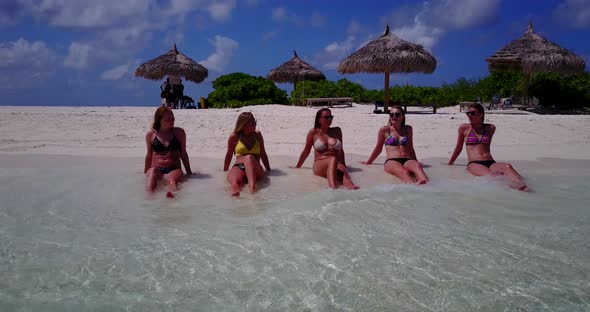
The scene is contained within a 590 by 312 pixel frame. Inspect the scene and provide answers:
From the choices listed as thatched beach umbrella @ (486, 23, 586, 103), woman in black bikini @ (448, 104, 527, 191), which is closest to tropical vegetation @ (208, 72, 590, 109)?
thatched beach umbrella @ (486, 23, 586, 103)

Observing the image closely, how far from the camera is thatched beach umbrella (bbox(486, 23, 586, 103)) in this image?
51.3 ft

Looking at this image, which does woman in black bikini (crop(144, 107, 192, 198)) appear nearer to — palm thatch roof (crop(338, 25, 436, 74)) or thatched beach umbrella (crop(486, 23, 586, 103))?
palm thatch roof (crop(338, 25, 436, 74))

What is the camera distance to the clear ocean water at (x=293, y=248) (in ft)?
8.98

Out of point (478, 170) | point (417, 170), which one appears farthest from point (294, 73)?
point (417, 170)

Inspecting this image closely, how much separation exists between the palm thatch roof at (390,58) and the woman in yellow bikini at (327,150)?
405 inches

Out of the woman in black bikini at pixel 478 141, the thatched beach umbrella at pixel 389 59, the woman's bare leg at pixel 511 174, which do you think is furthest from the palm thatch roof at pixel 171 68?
the woman's bare leg at pixel 511 174

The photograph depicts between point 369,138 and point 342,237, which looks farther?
point 369,138

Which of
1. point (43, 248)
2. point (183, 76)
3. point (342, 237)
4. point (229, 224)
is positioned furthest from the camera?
point (183, 76)

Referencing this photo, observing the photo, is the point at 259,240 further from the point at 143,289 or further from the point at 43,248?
the point at 43,248

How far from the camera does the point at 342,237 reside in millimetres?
3791

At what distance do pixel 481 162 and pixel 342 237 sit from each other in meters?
3.10

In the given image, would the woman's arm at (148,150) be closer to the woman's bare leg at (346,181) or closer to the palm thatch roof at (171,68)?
the woman's bare leg at (346,181)

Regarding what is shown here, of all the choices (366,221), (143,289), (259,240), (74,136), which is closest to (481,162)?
(366,221)

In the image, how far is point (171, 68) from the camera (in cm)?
1939
